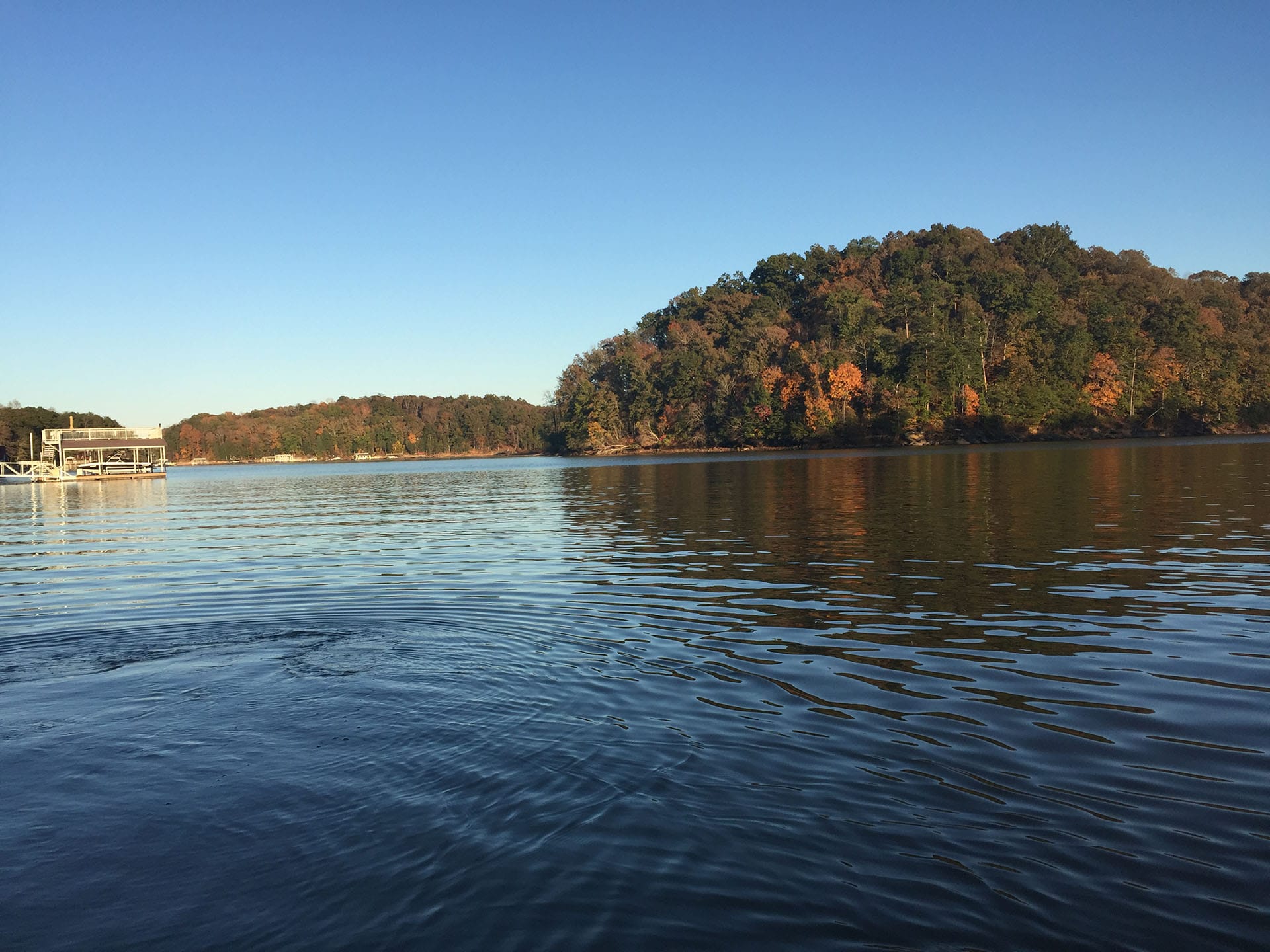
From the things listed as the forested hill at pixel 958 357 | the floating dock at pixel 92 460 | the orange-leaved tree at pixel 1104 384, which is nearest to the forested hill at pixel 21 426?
the floating dock at pixel 92 460

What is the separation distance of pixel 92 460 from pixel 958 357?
121m

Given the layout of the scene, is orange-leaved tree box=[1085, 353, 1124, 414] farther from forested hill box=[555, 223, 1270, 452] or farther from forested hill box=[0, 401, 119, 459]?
forested hill box=[0, 401, 119, 459]

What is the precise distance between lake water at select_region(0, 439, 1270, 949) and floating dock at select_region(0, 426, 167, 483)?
94.9 meters

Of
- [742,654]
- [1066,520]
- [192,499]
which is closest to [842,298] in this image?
[192,499]

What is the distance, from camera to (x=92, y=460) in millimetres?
110250

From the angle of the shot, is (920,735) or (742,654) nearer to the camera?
(920,735)

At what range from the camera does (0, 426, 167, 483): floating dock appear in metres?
95.6

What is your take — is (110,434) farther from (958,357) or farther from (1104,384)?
(1104,384)

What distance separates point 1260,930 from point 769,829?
275 cm

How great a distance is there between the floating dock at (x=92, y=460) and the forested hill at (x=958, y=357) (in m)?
72.8

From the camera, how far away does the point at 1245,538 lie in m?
18.7

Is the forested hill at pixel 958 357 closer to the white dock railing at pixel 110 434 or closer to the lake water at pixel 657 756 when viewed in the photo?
the white dock railing at pixel 110 434

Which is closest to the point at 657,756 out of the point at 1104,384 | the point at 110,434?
the point at 110,434

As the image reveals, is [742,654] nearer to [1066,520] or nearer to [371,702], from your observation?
[371,702]
